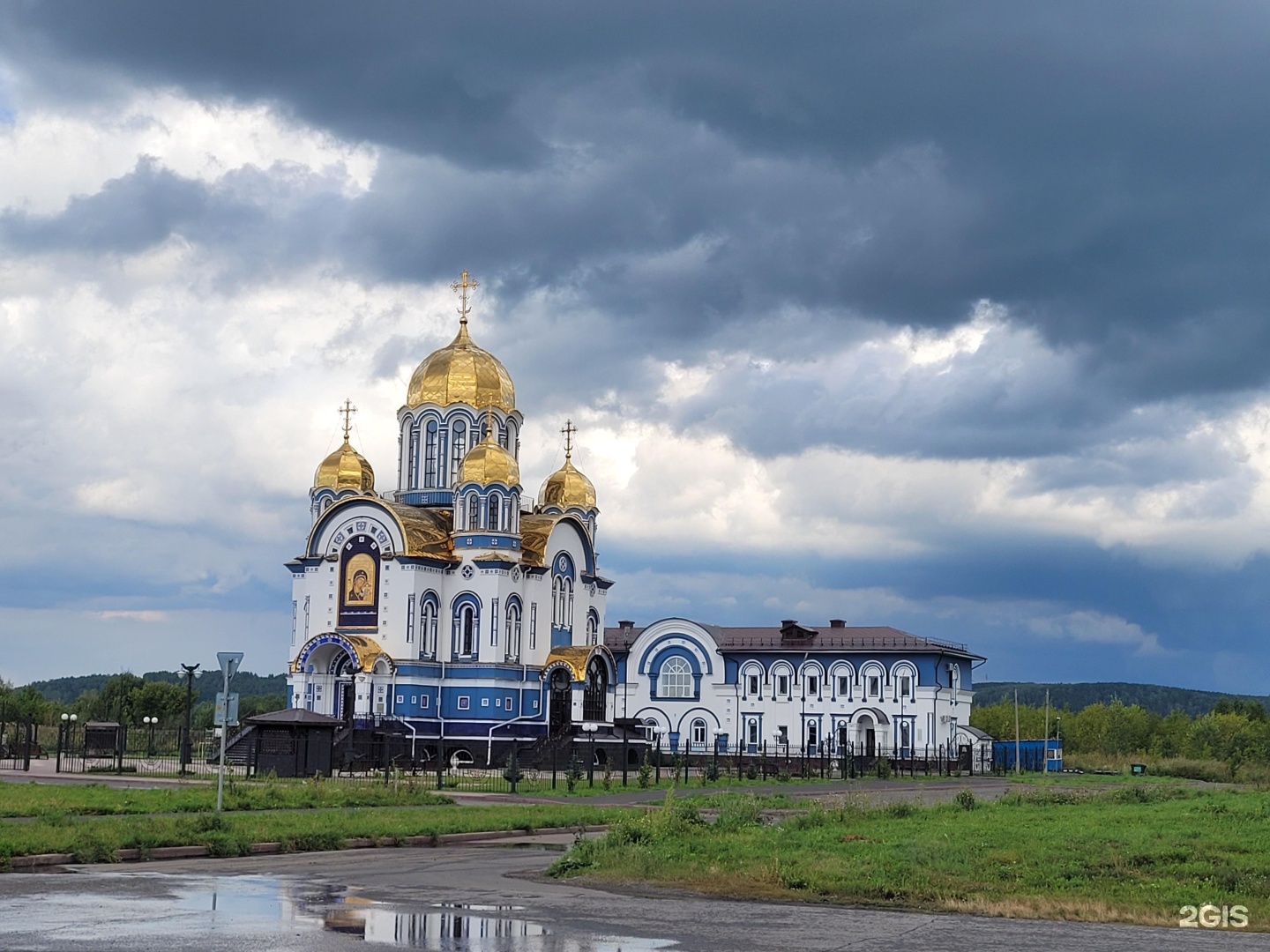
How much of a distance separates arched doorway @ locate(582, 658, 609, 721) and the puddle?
1908 inches

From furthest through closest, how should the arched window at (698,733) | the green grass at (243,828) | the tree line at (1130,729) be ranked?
the tree line at (1130,729) < the arched window at (698,733) < the green grass at (243,828)

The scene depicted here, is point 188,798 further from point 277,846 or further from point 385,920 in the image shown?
point 385,920

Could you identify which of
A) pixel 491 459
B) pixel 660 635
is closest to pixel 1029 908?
pixel 491 459

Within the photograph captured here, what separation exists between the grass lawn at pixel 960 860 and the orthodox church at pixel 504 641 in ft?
113

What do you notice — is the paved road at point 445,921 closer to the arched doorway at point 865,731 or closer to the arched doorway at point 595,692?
the arched doorway at point 595,692

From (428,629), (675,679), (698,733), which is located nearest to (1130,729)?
(698,733)

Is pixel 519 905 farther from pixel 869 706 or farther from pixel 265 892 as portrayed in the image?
Answer: pixel 869 706

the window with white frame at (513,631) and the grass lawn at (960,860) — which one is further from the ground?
the window with white frame at (513,631)

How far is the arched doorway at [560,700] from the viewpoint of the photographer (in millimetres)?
64375

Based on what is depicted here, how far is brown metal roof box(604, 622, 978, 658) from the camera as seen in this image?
7444 centimetres

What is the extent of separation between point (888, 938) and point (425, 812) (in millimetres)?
15581

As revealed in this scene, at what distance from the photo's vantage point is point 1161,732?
116m

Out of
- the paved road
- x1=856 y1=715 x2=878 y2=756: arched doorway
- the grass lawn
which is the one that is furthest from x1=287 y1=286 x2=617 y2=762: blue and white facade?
the paved road

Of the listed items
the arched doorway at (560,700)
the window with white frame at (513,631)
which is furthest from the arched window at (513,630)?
the arched doorway at (560,700)
